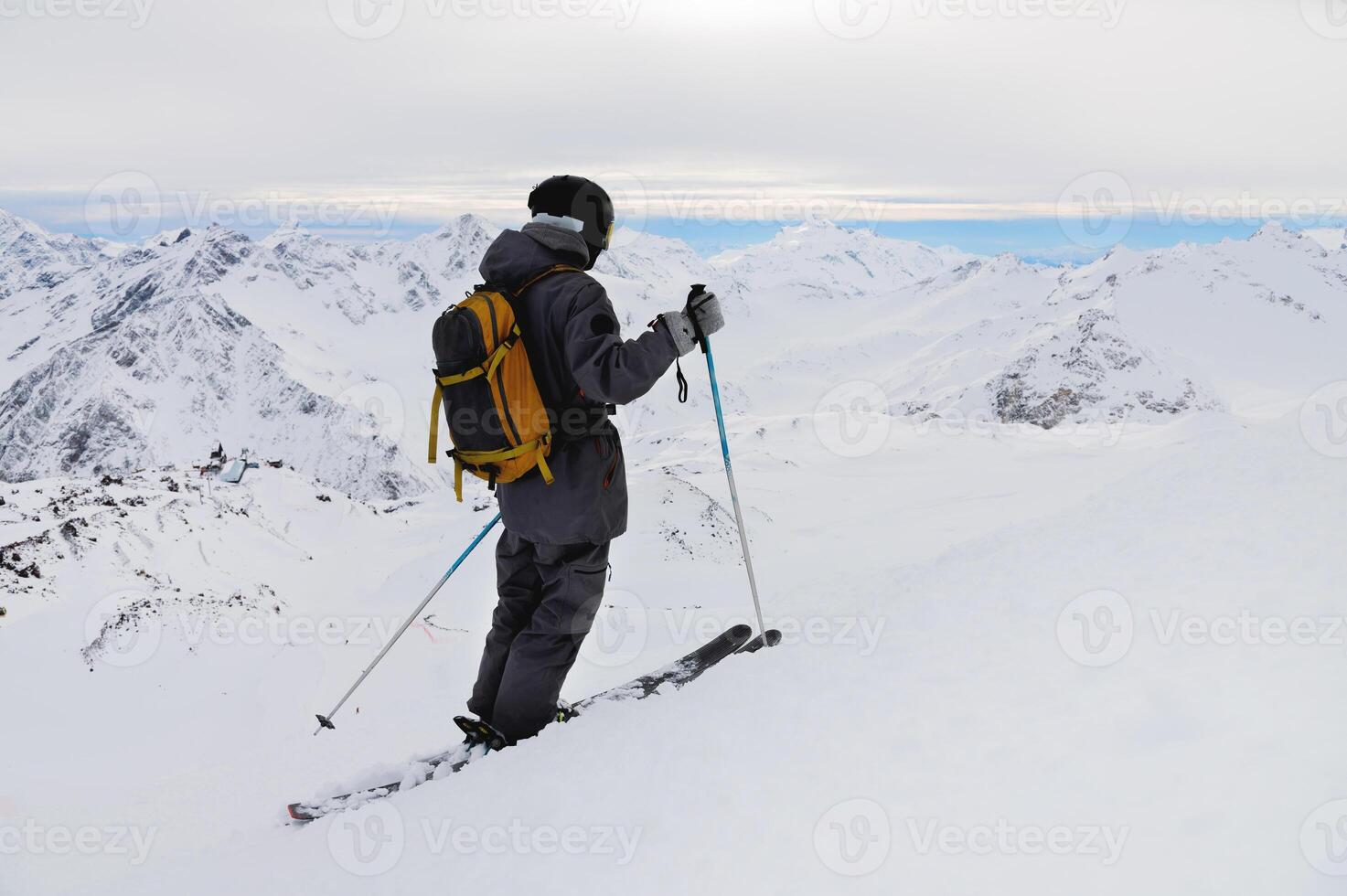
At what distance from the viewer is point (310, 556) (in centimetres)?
2700

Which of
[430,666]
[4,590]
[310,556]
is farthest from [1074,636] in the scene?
[310,556]

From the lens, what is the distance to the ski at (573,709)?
16.0ft

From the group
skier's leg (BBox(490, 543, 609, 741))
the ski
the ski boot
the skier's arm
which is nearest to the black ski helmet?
the skier's arm

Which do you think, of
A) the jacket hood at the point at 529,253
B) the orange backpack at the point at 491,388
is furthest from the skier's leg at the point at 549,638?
the jacket hood at the point at 529,253

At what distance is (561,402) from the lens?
4.86m

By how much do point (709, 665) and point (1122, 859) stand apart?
9.06ft

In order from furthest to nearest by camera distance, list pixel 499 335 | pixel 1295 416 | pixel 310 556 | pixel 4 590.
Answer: pixel 310 556 < pixel 4 590 < pixel 1295 416 < pixel 499 335

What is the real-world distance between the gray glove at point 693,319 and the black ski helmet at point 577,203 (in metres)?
0.82

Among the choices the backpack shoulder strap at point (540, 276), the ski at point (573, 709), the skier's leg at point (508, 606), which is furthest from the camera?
the skier's leg at point (508, 606)

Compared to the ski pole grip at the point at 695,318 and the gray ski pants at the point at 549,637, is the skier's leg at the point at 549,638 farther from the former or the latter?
the ski pole grip at the point at 695,318

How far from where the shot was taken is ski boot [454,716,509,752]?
5.06 metres

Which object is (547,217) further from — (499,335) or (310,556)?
(310,556)

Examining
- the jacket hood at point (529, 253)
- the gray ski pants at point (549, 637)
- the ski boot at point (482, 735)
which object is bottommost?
the ski boot at point (482, 735)

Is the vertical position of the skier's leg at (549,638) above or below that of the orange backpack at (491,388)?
below
